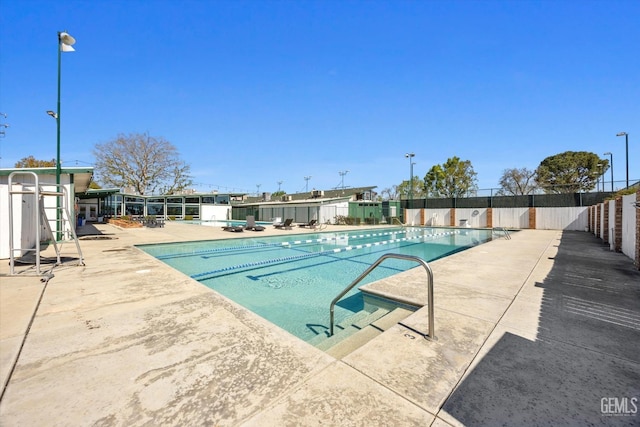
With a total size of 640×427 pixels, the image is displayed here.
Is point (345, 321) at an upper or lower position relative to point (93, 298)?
lower

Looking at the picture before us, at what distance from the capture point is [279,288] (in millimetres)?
6098

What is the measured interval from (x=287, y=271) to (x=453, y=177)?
3210cm

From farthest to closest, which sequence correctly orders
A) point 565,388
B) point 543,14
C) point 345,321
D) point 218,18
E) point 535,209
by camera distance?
point 535,209
point 218,18
point 543,14
point 345,321
point 565,388

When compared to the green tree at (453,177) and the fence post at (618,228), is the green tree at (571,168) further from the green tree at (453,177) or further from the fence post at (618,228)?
the fence post at (618,228)

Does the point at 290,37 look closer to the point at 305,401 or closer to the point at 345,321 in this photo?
the point at 345,321

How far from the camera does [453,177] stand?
3334cm

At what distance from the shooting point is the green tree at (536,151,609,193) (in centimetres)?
3195

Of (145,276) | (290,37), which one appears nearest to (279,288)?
(145,276)

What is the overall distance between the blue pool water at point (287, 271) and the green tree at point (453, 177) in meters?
23.7

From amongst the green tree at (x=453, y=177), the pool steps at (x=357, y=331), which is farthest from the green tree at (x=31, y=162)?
the green tree at (x=453, y=177)

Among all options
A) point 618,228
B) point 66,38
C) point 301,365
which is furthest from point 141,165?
point 618,228

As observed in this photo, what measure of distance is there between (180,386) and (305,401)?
97 centimetres

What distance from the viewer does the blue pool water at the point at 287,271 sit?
485 cm

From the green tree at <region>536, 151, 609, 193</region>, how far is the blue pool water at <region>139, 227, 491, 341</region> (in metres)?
32.7
